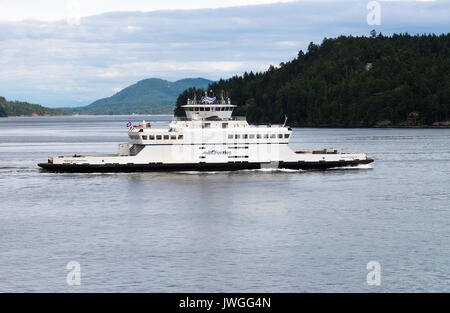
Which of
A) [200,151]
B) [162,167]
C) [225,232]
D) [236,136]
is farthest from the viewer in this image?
[200,151]

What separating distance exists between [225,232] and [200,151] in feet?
110

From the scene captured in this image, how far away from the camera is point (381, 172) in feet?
269

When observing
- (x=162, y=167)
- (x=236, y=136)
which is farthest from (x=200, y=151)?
(x=162, y=167)

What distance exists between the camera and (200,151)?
7788 cm

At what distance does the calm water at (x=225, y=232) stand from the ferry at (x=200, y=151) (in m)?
1.71

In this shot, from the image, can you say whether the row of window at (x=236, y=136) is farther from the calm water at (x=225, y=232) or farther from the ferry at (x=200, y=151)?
the calm water at (x=225, y=232)

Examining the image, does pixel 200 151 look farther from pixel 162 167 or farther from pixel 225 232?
pixel 225 232

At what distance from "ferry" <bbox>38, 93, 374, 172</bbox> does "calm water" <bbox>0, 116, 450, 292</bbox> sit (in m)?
1.71

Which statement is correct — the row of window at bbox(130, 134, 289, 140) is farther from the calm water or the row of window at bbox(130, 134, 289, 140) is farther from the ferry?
the calm water

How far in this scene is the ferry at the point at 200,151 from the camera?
76.6 meters

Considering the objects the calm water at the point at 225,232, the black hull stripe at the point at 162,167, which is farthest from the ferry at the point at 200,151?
the calm water at the point at 225,232
